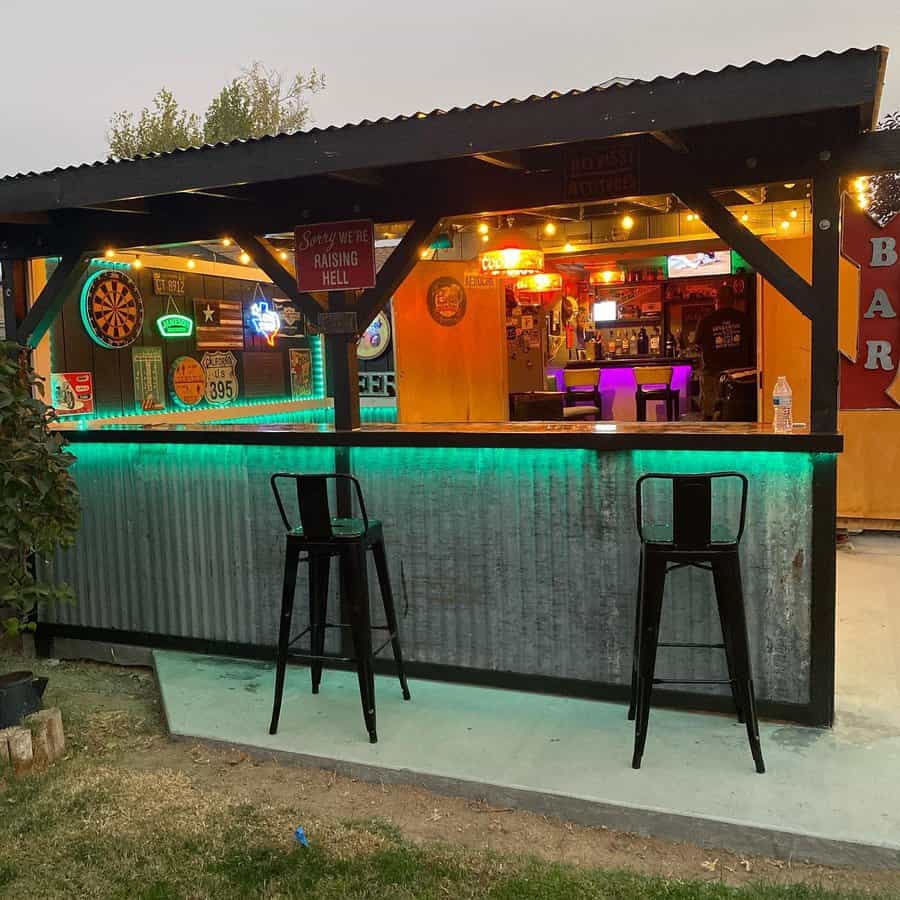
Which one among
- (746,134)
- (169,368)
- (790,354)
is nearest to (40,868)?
(746,134)

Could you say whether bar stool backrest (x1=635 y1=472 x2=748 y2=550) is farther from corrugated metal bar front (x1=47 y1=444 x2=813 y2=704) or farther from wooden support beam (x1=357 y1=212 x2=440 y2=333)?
wooden support beam (x1=357 y1=212 x2=440 y2=333)

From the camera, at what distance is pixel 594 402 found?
11.7m

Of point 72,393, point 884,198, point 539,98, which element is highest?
point 884,198

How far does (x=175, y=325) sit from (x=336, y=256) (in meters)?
3.40

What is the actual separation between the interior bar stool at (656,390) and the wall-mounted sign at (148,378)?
6.36 m

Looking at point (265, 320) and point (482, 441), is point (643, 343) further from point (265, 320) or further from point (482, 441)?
point (482, 441)

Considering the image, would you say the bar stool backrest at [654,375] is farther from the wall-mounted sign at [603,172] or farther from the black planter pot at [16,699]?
the black planter pot at [16,699]

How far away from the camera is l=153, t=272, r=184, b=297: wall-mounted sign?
294 inches

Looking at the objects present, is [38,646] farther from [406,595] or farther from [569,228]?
[569,228]

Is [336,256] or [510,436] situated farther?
[336,256]

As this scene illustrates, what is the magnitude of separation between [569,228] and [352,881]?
26.3 ft

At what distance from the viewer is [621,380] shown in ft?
41.5

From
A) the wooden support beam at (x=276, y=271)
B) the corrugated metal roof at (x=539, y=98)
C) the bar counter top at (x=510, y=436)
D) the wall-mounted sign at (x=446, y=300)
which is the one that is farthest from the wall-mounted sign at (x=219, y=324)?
the corrugated metal roof at (x=539, y=98)

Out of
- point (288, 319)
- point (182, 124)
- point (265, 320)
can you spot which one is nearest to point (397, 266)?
point (265, 320)
